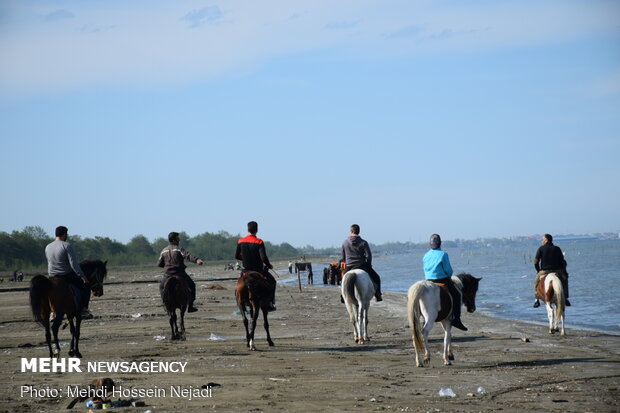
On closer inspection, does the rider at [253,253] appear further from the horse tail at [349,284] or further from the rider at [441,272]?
the rider at [441,272]

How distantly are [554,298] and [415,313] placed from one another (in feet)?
21.3

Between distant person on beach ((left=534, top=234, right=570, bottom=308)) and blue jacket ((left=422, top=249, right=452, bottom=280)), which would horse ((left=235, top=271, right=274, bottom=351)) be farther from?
distant person on beach ((left=534, top=234, right=570, bottom=308))

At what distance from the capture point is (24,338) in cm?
1742

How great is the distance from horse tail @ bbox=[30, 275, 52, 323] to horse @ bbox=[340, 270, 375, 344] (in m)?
5.82

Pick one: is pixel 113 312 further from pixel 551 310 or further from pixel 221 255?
pixel 221 255

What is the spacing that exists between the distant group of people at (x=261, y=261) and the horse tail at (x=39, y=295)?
0.49 metres

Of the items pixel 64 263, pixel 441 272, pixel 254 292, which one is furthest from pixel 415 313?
pixel 64 263

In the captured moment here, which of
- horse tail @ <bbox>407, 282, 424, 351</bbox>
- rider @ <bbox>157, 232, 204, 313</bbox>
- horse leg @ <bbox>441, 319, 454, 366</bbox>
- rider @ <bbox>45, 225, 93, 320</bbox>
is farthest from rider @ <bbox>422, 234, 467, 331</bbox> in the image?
rider @ <bbox>45, 225, 93, 320</bbox>

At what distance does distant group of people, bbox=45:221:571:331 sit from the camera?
1309 centimetres

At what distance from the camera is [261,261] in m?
15.5

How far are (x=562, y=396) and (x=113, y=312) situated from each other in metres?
18.7

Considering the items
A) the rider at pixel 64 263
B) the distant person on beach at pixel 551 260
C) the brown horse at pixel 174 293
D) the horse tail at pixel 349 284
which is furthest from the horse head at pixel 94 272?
the distant person on beach at pixel 551 260

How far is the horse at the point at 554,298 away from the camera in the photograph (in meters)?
17.1

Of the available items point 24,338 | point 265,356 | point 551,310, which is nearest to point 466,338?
point 551,310
